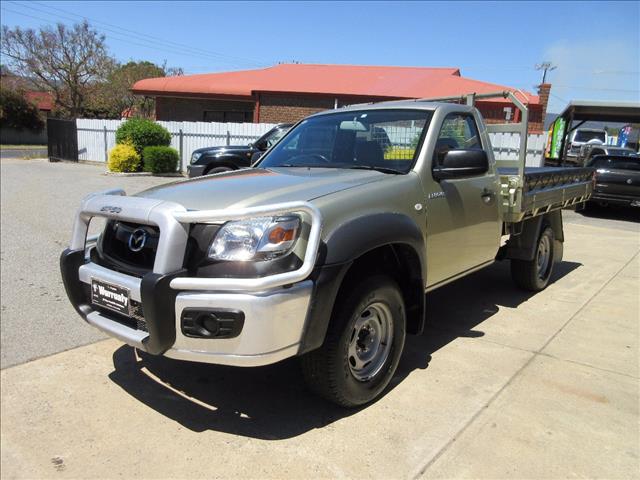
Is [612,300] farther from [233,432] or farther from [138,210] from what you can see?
[138,210]

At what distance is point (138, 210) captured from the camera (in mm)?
2832

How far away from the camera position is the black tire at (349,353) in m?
2.93

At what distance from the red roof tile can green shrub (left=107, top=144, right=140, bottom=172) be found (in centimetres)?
779

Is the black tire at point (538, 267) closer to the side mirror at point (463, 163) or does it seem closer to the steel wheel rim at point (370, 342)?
the side mirror at point (463, 163)

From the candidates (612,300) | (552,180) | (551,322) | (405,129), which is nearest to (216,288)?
(405,129)

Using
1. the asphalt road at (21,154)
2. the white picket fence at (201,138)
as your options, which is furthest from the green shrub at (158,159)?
the asphalt road at (21,154)

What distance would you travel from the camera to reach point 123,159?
17172 millimetres

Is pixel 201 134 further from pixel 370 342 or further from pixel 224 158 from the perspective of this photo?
pixel 370 342

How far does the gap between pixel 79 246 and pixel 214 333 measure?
1286 millimetres

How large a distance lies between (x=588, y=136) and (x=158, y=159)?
26.1 metres

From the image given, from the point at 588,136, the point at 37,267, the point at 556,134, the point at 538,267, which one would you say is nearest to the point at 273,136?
the point at 37,267

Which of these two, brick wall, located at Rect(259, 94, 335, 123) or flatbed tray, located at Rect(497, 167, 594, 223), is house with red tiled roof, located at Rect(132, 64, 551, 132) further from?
flatbed tray, located at Rect(497, 167, 594, 223)

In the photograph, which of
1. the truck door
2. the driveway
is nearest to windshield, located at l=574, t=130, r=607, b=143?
the driveway

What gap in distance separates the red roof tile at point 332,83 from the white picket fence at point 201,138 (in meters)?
3.68
